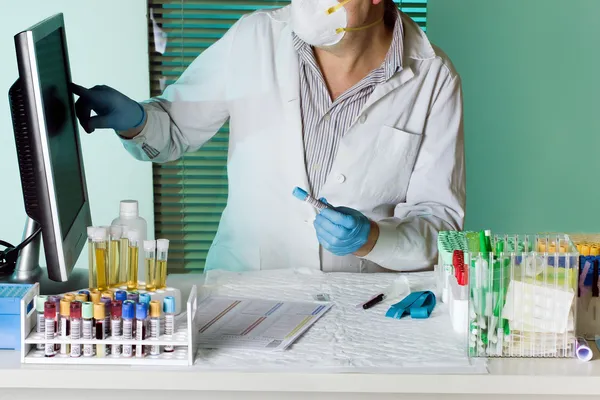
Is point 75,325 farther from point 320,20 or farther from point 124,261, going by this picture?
point 320,20

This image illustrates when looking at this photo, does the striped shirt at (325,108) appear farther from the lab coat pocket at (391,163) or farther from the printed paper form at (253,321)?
the printed paper form at (253,321)

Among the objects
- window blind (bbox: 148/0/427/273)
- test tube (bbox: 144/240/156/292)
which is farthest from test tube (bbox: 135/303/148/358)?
window blind (bbox: 148/0/427/273)

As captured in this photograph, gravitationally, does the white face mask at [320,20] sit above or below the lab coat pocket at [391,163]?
above

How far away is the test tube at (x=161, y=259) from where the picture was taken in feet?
4.95

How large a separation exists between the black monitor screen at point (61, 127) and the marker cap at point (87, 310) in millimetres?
178

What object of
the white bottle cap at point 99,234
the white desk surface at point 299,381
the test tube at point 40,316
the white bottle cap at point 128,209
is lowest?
the white desk surface at point 299,381

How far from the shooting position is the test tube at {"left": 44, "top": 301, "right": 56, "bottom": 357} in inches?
50.9

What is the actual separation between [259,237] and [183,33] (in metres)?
1.22

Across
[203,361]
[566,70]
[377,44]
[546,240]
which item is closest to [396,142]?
[377,44]

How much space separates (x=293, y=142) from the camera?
2.21 metres

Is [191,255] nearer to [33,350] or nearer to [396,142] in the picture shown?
[396,142]

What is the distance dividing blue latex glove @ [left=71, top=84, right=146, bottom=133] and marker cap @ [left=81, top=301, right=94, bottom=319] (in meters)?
0.76

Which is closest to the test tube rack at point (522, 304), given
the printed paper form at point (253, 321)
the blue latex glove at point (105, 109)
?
the printed paper form at point (253, 321)

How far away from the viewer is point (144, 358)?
130 cm
